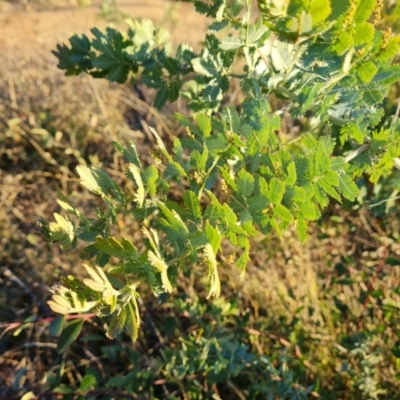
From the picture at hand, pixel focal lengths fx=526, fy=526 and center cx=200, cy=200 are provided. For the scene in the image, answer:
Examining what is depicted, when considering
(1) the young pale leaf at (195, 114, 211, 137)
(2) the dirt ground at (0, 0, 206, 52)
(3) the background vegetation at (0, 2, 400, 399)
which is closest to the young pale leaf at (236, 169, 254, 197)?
(1) the young pale leaf at (195, 114, 211, 137)

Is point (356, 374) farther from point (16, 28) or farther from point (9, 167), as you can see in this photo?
point (16, 28)

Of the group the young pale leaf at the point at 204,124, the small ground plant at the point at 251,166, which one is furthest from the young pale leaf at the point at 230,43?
the young pale leaf at the point at 204,124

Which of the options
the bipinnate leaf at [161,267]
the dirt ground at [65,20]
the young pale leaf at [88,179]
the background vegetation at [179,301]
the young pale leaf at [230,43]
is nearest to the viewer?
the bipinnate leaf at [161,267]

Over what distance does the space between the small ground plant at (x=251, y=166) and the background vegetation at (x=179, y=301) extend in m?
0.39

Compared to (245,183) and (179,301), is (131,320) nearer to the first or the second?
(245,183)

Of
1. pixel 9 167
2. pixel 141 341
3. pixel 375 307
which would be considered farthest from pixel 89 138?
pixel 375 307

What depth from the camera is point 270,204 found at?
95 cm

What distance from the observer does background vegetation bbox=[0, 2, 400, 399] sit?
1.71 meters

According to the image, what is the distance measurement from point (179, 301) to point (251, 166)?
98 centimetres

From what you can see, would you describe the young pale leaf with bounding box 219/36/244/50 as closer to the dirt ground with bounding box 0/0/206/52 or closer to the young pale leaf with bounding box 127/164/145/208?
the young pale leaf with bounding box 127/164/145/208

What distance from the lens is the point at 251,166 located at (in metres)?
1.00

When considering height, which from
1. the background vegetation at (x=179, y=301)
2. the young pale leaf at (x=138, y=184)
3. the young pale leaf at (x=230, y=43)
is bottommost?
the background vegetation at (x=179, y=301)

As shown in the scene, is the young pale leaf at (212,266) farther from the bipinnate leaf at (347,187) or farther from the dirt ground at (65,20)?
the dirt ground at (65,20)

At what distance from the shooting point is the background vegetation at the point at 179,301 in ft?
5.60
